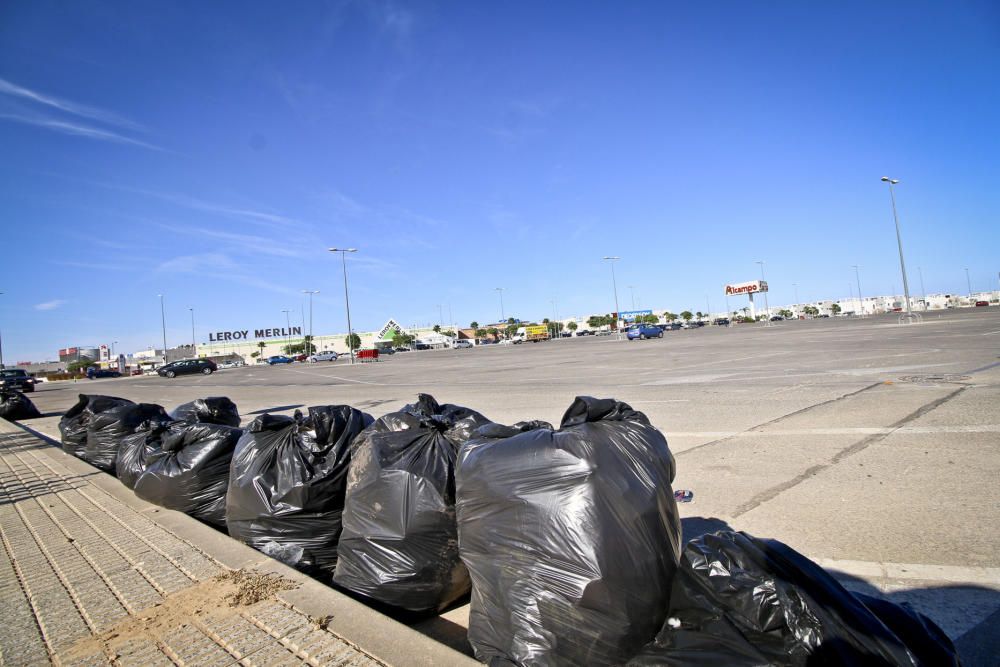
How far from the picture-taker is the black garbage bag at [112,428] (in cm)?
591

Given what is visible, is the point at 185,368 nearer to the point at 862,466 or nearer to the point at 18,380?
the point at 18,380

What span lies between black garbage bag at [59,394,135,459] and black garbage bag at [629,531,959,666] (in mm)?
7051

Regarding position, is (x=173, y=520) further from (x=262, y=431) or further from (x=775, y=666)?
(x=775, y=666)

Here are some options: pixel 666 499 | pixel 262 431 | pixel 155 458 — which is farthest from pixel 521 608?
pixel 155 458

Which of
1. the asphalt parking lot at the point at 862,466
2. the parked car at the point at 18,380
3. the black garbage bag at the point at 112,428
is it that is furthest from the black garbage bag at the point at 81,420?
the parked car at the point at 18,380

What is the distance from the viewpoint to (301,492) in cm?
305

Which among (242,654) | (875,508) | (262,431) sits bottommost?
(875,508)

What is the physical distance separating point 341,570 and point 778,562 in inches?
80.9

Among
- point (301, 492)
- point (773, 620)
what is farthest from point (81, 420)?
point (773, 620)

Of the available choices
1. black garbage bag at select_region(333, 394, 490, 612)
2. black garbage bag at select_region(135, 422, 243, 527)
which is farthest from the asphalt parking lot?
black garbage bag at select_region(135, 422, 243, 527)

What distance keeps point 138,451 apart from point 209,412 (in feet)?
2.13

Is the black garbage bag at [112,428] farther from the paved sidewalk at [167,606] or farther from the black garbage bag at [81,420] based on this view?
the paved sidewalk at [167,606]

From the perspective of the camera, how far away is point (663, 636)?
5.69 ft

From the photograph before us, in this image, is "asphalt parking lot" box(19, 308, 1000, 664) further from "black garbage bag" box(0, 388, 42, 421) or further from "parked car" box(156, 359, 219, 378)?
"parked car" box(156, 359, 219, 378)
